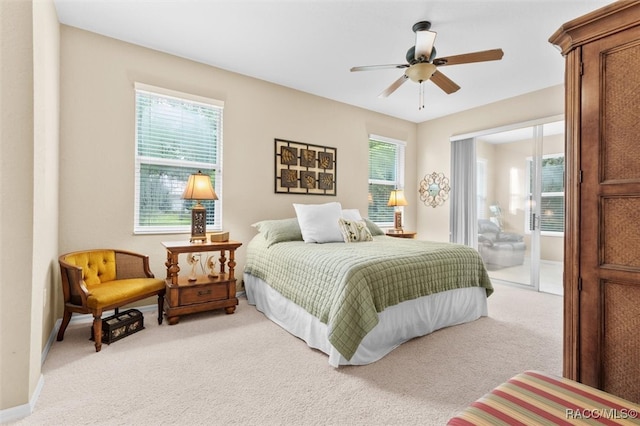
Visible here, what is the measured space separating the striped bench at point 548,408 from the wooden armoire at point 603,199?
430mm

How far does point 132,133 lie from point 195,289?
1.75 meters

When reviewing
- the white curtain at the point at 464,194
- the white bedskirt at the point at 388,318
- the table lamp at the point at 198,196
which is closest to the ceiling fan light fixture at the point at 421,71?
the white bedskirt at the point at 388,318

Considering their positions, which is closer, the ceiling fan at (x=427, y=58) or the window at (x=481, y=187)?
the ceiling fan at (x=427, y=58)

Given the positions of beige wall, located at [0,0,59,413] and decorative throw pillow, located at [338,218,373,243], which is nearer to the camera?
beige wall, located at [0,0,59,413]

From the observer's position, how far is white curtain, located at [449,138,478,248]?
16.6 ft

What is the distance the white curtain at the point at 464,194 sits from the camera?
5.05 metres

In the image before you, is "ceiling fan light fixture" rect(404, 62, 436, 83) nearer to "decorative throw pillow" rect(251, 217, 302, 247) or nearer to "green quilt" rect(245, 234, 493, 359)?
"green quilt" rect(245, 234, 493, 359)

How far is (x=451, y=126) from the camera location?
533 centimetres

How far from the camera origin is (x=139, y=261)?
306 centimetres

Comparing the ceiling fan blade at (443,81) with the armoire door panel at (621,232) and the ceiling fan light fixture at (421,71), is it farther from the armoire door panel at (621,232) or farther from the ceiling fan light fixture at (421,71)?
the armoire door panel at (621,232)

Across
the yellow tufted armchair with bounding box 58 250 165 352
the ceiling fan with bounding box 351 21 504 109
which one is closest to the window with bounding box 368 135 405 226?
the ceiling fan with bounding box 351 21 504 109

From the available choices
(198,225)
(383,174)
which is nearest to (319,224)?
(198,225)

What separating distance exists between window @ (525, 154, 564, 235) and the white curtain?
95 centimetres

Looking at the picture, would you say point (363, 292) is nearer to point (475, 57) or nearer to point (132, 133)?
point (475, 57)
